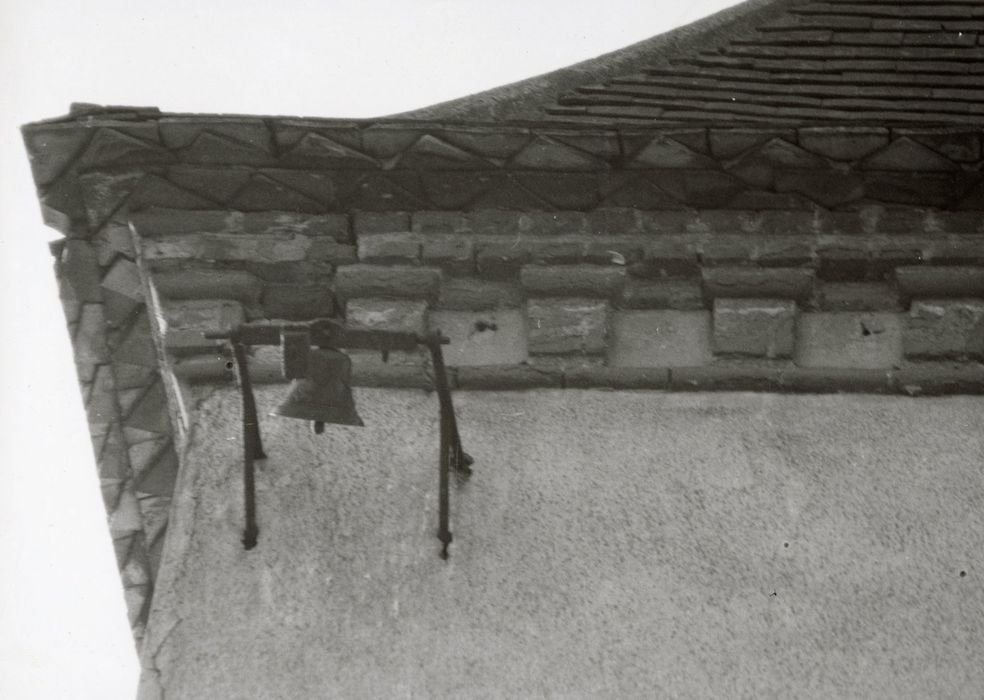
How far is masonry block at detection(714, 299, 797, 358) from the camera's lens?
385 cm

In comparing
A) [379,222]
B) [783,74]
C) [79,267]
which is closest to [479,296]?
[379,222]

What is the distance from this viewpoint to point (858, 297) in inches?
155

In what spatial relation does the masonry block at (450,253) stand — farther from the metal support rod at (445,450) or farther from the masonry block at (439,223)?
the metal support rod at (445,450)

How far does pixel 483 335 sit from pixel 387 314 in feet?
0.91

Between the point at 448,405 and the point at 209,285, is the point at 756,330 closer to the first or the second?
the point at 448,405

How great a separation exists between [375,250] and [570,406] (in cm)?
72

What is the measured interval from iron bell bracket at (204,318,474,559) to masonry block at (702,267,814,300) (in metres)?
0.82

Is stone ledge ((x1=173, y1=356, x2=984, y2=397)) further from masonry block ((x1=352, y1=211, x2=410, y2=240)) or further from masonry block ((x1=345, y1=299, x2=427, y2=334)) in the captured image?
masonry block ((x1=352, y1=211, x2=410, y2=240))

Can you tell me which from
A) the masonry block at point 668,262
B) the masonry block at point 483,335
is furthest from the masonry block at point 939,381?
the masonry block at point 483,335

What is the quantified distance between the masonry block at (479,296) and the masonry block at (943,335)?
43.6 inches

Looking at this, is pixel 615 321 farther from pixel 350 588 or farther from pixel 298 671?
pixel 298 671

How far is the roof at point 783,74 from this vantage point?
4.81 metres

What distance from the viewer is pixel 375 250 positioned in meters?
3.95

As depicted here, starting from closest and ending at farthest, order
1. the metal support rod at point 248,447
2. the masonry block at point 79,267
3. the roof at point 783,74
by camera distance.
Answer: the metal support rod at point 248,447 < the masonry block at point 79,267 < the roof at point 783,74
